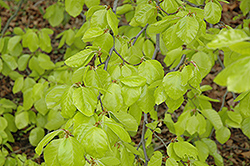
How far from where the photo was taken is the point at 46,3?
458 centimetres

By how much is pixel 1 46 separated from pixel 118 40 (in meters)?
1.44

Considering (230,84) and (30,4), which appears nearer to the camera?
(230,84)

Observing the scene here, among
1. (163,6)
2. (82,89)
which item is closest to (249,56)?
(82,89)

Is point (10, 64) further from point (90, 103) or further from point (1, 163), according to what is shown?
point (90, 103)

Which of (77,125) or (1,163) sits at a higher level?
(77,125)

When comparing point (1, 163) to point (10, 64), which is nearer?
point (1, 163)

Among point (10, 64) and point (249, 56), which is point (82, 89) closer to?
point (249, 56)

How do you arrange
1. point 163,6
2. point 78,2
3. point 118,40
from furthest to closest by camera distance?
point 78,2 → point 118,40 → point 163,6

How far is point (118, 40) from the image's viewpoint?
3.80 ft

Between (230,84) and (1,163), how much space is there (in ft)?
6.68

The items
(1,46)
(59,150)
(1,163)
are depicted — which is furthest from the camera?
(1,46)

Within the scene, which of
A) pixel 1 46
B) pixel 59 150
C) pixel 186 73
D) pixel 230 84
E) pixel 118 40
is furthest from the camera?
pixel 1 46

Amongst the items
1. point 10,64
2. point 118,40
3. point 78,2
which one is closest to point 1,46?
point 10,64

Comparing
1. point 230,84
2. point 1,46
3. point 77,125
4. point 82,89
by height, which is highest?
point 230,84
